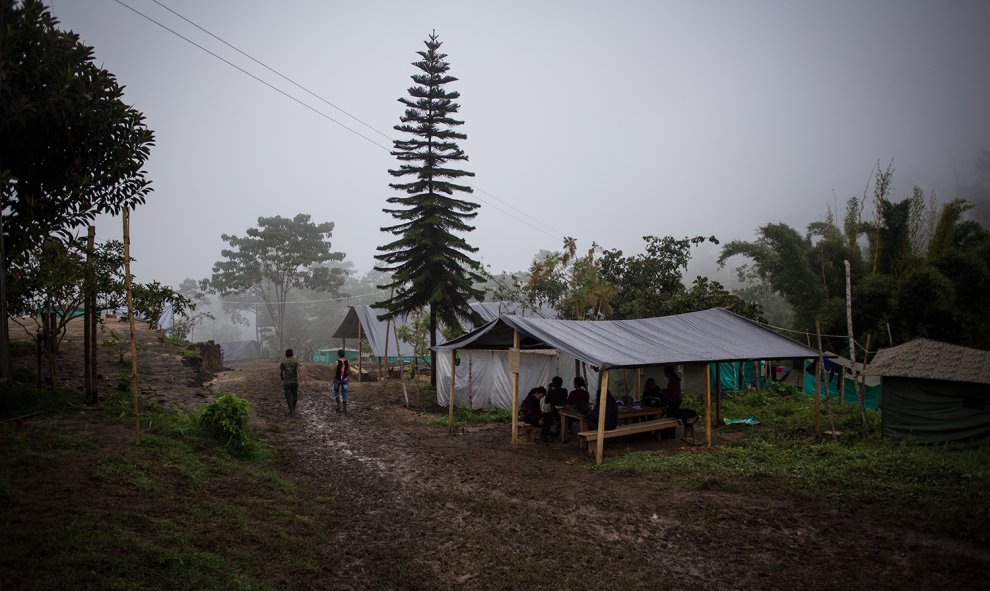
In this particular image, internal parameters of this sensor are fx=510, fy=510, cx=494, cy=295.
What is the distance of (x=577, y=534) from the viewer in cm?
602

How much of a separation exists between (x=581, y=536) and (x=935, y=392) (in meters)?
8.28

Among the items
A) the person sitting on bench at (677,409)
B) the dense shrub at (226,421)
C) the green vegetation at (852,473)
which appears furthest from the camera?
the person sitting on bench at (677,409)

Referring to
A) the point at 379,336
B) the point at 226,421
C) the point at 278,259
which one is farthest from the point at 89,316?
the point at 278,259

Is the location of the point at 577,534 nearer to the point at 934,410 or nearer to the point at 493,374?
the point at 934,410

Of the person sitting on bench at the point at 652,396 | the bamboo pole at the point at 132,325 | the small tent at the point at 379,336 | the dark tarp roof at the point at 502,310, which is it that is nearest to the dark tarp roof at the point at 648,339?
the person sitting on bench at the point at 652,396

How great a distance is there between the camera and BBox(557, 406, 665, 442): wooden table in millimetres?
11030

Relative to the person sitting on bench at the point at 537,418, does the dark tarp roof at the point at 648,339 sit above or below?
above

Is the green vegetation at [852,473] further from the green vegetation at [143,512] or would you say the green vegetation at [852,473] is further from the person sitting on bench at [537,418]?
the green vegetation at [143,512]

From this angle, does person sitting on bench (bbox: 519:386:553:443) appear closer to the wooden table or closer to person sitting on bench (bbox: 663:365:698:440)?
the wooden table

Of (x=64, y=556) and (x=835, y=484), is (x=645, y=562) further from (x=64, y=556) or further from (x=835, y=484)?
(x=64, y=556)

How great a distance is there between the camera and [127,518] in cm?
493

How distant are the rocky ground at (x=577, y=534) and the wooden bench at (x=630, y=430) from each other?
1.37 feet

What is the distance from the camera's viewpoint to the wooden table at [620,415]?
1103 centimetres

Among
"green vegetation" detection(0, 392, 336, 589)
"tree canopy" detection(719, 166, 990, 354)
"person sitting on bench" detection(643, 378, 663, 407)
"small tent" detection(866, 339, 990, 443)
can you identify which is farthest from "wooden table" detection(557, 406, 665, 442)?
"tree canopy" detection(719, 166, 990, 354)
